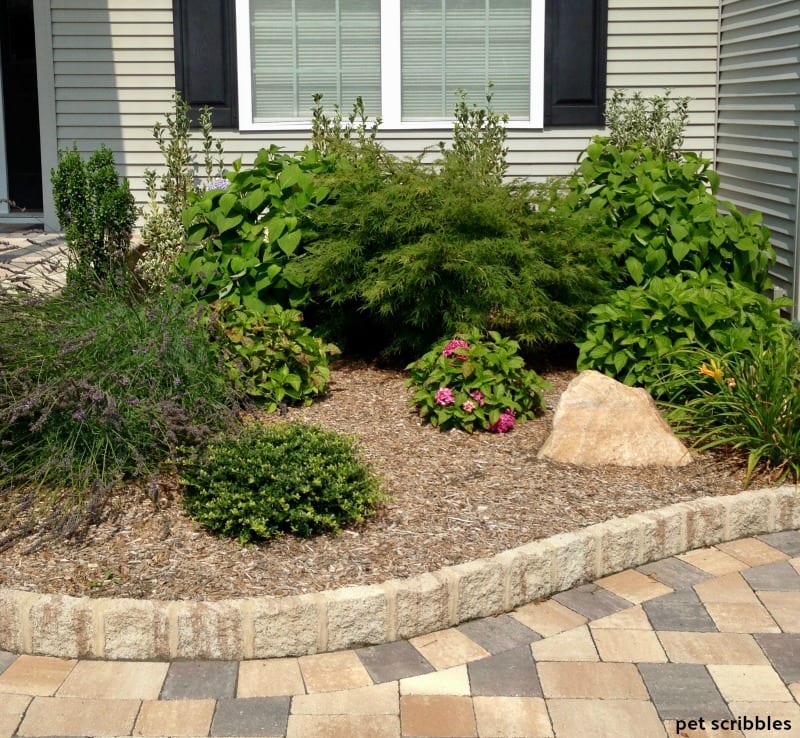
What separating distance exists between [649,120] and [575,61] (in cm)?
67

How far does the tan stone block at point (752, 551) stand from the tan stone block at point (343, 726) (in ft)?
5.54

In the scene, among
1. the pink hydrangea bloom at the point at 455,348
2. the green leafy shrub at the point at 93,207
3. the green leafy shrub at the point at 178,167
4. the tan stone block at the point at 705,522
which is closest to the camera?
the tan stone block at the point at 705,522

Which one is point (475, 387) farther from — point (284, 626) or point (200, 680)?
point (200, 680)

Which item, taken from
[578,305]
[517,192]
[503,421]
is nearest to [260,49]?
[517,192]

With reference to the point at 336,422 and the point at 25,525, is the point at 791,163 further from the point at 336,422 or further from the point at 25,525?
the point at 25,525

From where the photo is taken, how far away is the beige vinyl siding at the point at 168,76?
8.02m

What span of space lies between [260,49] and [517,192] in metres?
2.96

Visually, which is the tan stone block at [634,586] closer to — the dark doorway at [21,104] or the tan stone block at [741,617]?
the tan stone block at [741,617]

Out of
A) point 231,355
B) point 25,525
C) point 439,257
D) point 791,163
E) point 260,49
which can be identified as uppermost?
point 260,49

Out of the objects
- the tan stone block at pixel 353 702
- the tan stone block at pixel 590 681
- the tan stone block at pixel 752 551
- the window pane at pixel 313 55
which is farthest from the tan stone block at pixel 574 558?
the window pane at pixel 313 55

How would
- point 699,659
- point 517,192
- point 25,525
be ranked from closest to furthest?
point 699,659
point 25,525
point 517,192

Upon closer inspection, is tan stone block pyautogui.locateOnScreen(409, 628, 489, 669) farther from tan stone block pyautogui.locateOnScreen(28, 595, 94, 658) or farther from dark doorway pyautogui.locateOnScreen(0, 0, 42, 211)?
dark doorway pyautogui.locateOnScreen(0, 0, 42, 211)

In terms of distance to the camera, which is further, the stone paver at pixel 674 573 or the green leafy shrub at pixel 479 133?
the green leafy shrub at pixel 479 133

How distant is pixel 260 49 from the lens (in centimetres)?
812
